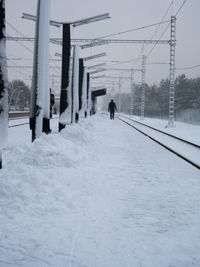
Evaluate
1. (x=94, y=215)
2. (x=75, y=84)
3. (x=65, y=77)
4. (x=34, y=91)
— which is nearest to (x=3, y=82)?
(x=94, y=215)

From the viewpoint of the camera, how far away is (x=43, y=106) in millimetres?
7781

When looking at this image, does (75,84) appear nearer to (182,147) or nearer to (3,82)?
(182,147)

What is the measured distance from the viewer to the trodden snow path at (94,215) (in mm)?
2549

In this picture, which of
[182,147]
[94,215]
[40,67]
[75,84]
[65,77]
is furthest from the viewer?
[75,84]

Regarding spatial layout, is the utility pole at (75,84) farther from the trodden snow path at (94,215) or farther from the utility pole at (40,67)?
the trodden snow path at (94,215)

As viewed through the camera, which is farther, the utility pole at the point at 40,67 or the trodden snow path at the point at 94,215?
the utility pole at the point at 40,67

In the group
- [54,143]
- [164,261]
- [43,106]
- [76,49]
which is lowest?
[164,261]

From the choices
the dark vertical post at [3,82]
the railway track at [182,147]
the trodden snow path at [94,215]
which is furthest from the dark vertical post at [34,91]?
the railway track at [182,147]

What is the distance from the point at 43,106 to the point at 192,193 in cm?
469

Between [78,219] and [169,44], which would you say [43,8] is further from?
[169,44]

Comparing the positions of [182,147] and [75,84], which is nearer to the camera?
[182,147]

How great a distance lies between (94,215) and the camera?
3486mm

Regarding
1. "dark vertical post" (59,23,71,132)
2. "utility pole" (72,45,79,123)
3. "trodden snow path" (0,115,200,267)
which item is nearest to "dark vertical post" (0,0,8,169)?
"trodden snow path" (0,115,200,267)

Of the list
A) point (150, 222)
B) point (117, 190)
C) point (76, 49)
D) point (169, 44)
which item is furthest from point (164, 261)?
point (169, 44)
